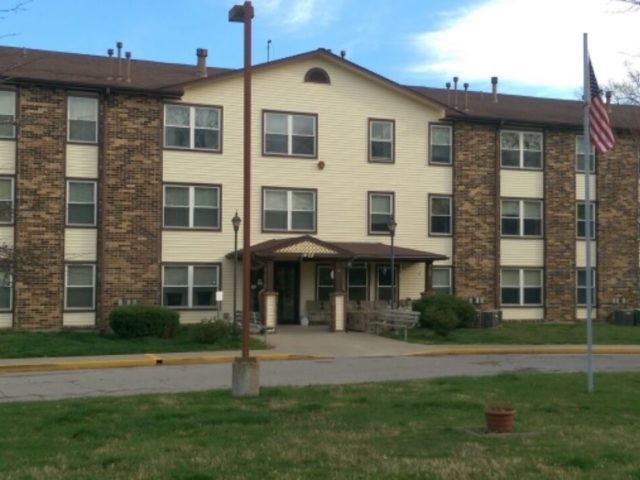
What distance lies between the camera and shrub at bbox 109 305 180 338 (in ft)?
81.2

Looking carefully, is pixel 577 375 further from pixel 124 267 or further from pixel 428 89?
pixel 428 89

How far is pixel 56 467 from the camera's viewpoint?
7.07m

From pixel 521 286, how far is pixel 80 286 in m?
16.9

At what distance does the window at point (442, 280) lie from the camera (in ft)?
106

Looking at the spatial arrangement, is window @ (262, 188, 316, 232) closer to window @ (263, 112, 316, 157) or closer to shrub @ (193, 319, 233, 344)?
window @ (263, 112, 316, 157)

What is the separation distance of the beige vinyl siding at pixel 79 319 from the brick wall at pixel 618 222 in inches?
784

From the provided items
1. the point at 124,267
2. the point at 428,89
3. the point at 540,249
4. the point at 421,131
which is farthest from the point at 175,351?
the point at 428,89

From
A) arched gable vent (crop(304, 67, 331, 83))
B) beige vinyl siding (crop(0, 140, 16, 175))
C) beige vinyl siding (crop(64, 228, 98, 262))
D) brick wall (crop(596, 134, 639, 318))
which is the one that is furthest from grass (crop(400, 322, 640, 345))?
beige vinyl siding (crop(0, 140, 16, 175))

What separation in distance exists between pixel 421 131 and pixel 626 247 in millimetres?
10222

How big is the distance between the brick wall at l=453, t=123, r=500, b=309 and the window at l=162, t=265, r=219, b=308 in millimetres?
9419

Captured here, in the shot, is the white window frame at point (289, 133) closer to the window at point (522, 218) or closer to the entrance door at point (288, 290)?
the entrance door at point (288, 290)

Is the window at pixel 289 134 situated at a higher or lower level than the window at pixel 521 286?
higher

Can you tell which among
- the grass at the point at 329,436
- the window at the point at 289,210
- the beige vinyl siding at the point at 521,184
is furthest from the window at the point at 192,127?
the grass at the point at 329,436

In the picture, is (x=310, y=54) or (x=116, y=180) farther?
(x=310, y=54)
